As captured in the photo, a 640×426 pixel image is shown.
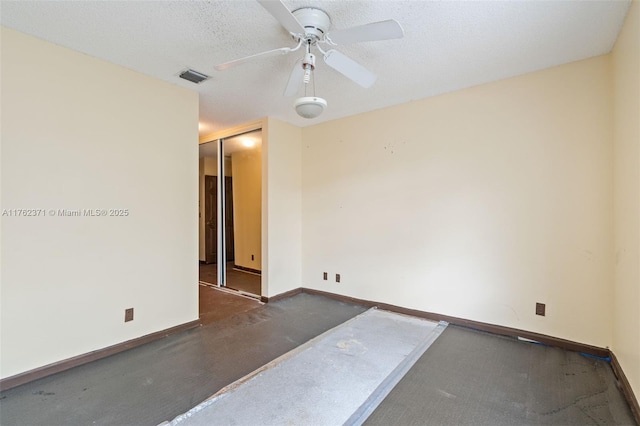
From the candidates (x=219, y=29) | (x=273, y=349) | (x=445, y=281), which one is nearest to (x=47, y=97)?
(x=219, y=29)

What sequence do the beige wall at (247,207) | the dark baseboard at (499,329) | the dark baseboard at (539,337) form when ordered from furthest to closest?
the beige wall at (247,207), the dark baseboard at (499,329), the dark baseboard at (539,337)

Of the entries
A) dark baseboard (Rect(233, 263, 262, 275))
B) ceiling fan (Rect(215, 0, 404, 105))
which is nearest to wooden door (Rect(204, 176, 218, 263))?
dark baseboard (Rect(233, 263, 262, 275))

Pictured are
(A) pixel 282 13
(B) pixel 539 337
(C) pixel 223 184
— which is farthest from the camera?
(C) pixel 223 184

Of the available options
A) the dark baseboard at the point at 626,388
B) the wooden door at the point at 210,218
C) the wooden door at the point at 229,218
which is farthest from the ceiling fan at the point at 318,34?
the wooden door at the point at 210,218

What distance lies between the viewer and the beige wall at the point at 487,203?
95.5 inches

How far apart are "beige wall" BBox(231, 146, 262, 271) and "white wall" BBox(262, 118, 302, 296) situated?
1295 millimetres

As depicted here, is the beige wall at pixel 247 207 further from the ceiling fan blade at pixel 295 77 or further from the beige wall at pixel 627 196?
the beige wall at pixel 627 196

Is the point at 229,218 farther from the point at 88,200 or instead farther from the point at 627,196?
the point at 627,196

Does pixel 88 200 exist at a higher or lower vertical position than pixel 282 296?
higher

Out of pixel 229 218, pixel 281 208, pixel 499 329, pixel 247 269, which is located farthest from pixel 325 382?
pixel 229 218

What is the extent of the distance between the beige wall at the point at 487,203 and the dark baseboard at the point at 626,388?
0.80 feet

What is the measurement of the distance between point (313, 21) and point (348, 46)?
0.50 meters

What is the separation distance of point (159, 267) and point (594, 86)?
418 centimetres

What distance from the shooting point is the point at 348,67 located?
1996 millimetres
